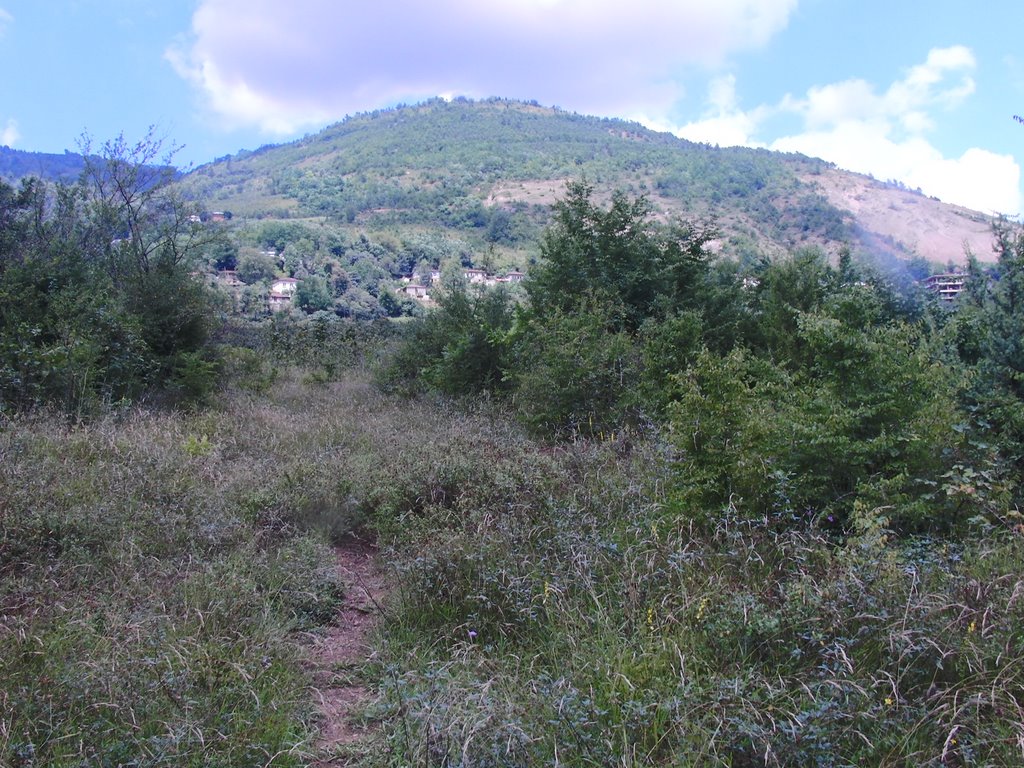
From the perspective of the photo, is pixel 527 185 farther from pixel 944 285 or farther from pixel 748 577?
pixel 748 577

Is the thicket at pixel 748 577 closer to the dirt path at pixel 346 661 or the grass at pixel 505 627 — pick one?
the grass at pixel 505 627

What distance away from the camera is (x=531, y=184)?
84.5 metres

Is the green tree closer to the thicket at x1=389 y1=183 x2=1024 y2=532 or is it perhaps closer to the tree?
the tree

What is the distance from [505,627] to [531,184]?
85.4m

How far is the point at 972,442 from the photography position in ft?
15.0

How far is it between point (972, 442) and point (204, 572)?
17.1 feet

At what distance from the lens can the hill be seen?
58.1 m

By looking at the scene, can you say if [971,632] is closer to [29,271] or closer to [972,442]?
[972,442]

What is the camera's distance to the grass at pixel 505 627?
243 cm

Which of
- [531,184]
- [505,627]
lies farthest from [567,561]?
[531,184]

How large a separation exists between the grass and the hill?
38.7m

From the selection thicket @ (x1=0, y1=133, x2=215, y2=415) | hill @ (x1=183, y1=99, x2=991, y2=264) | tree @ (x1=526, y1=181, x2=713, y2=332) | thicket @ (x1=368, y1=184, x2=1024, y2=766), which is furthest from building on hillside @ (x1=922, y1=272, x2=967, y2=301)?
hill @ (x1=183, y1=99, x2=991, y2=264)

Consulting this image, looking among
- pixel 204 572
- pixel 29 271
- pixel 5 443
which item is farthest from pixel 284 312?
pixel 204 572

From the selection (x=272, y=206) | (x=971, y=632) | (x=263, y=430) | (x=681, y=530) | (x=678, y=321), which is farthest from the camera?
(x=272, y=206)
